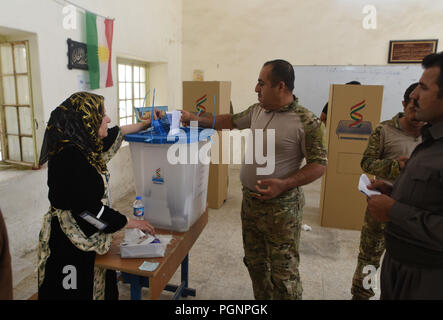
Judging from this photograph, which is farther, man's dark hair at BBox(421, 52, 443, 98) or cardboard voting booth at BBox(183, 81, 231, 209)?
cardboard voting booth at BBox(183, 81, 231, 209)

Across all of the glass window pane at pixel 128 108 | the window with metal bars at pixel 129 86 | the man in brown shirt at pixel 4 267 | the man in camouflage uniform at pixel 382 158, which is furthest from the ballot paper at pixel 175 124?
the glass window pane at pixel 128 108

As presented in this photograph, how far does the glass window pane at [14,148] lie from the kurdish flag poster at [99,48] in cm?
91

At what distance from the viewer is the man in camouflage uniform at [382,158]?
180cm

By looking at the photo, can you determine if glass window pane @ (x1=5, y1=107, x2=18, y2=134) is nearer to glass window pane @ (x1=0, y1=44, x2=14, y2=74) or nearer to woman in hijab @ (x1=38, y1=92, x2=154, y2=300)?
glass window pane @ (x1=0, y1=44, x2=14, y2=74)

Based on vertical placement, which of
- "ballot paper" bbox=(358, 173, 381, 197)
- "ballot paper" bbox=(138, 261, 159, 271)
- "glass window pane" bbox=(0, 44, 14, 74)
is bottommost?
"ballot paper" bbox=(138, 261, 159, 271)

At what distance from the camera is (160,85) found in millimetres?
4941

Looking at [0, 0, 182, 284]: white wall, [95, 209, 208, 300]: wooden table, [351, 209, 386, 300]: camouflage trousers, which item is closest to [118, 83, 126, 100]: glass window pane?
[0, 0, 182, 284]: white wall

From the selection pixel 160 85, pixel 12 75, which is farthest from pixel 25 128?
pixel 160 85

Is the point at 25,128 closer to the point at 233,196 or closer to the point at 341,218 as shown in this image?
the point at 233,196

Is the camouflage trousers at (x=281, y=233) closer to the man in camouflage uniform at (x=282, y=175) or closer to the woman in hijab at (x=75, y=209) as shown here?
the man in camouflage uniform at (x=282, y=175)

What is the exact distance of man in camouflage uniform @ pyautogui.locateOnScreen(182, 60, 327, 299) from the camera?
5.29ft

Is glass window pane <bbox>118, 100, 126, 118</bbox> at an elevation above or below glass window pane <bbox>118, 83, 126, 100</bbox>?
below

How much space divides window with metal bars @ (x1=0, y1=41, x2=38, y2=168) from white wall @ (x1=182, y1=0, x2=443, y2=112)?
3.31 m

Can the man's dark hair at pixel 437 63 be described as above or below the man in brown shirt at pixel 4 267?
above
